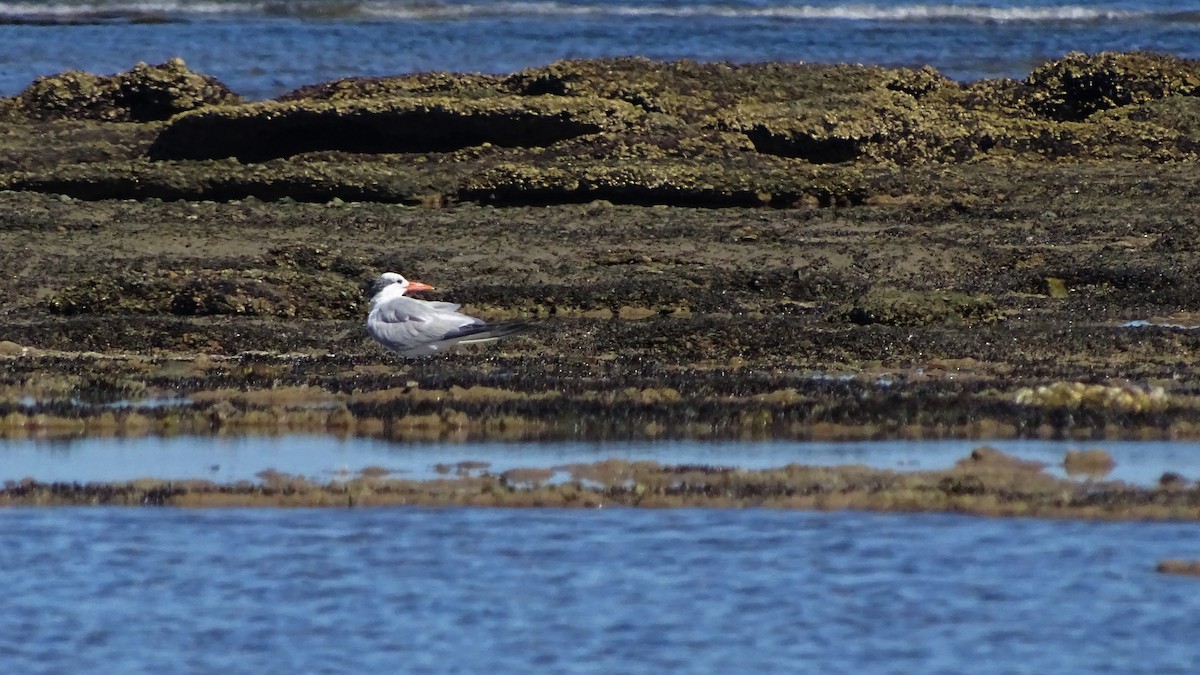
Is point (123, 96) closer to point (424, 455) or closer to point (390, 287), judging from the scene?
point (390, 287)

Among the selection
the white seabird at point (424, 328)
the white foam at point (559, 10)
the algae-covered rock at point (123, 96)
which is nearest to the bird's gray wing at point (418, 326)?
the white seabird at point (424, 328)

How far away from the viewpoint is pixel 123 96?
60.4ft

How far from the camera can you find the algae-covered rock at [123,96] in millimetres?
18312

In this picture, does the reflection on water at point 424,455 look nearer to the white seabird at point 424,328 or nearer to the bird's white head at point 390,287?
the white seabird at point 424,328

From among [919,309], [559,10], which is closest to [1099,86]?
[919,309]

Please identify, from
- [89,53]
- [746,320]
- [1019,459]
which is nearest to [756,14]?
[89,53]

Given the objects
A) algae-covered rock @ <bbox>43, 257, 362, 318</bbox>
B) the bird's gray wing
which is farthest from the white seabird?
algae-covered rock @ <bbox>43, 257, 362, 318</bbox>

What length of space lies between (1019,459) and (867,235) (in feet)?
19.7

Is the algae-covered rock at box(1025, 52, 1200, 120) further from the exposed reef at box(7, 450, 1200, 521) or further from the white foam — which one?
the white foam

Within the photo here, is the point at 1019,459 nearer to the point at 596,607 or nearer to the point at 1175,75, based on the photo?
the point at 596,607

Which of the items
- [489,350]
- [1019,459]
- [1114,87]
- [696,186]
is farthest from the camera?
[1114,87]

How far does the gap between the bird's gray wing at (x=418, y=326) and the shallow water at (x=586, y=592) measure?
2666 mm

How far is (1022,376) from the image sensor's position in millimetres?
10164

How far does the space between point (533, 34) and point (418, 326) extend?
24180 millimetres
